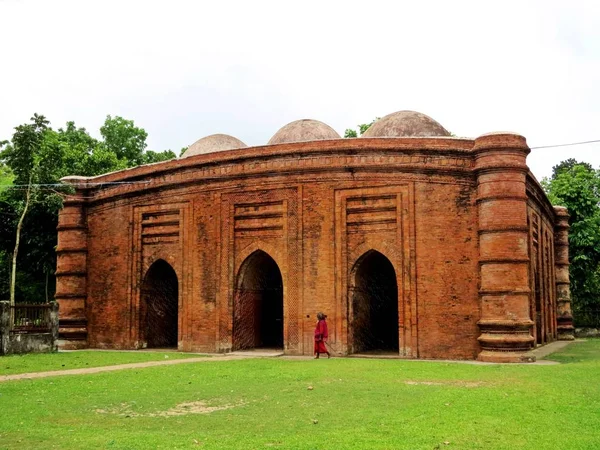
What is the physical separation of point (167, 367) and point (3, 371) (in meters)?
2.70

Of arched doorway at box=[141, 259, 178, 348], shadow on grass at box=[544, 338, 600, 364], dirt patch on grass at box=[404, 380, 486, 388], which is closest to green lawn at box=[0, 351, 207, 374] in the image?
arched doorway at box=[141, 259, 178, 348]

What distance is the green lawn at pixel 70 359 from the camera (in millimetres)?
12266

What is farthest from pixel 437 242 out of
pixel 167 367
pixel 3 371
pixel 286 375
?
pixel 3 371

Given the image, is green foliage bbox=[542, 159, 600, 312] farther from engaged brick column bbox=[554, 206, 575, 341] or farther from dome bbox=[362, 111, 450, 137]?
dome bbox=[362, 111, 450, 137]

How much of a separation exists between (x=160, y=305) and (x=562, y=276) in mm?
14065

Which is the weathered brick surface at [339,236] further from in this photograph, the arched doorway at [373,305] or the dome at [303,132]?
the dome at [303,132]

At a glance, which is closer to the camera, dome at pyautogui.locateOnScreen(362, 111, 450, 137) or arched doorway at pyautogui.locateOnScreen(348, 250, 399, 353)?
arched doorway at pyautogui.locateOnScreen(348, 250, 399, 353)

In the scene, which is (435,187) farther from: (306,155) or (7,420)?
(7,420)

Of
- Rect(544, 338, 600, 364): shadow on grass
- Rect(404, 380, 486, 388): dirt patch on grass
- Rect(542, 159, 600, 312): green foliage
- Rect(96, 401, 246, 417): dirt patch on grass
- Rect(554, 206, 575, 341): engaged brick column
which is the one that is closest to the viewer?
Rect(96, 401, 246, 417): dirt patch on grass

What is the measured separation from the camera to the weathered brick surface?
1380 cm

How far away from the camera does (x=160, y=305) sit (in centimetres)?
1820

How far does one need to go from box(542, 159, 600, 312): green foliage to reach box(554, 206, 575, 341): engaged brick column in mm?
2801

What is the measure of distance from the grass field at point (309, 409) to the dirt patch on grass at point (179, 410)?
1 cm

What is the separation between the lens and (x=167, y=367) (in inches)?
484
